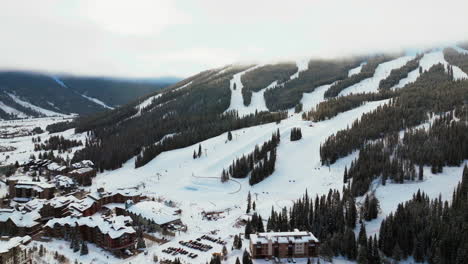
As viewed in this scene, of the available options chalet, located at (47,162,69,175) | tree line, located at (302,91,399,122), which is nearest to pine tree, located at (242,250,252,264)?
chalet, located at (47,162,69,175)

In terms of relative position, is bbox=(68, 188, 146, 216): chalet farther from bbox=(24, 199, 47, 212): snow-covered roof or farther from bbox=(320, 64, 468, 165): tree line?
bbox=(320, 64, 468, 165): tree line

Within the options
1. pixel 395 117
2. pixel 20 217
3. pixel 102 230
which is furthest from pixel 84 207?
pixel 395 117

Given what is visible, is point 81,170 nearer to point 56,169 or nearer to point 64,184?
point 56,169

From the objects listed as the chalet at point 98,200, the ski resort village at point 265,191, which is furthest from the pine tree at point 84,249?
the chalet at point 98,200

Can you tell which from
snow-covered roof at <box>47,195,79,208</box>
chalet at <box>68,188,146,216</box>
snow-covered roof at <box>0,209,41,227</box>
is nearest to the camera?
snow-covered roof at <box>0,209,41,227</box>

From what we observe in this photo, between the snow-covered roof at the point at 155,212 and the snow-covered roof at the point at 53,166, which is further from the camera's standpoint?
the snow-covered roof at the point at 53,166

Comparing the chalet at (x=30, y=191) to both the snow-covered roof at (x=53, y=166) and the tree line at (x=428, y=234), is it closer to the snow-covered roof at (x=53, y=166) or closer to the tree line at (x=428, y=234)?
the snow-covered roof at (x=53, y=166)

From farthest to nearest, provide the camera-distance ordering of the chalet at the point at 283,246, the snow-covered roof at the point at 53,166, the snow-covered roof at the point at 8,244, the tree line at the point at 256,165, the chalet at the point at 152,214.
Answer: the snow-covered roof at the point at 53,166
the tree line at the point at 256,165
the chalet at the point at 152,214
the chalet at the point at 283,246
the snow-covered roof at the point at 8,244
